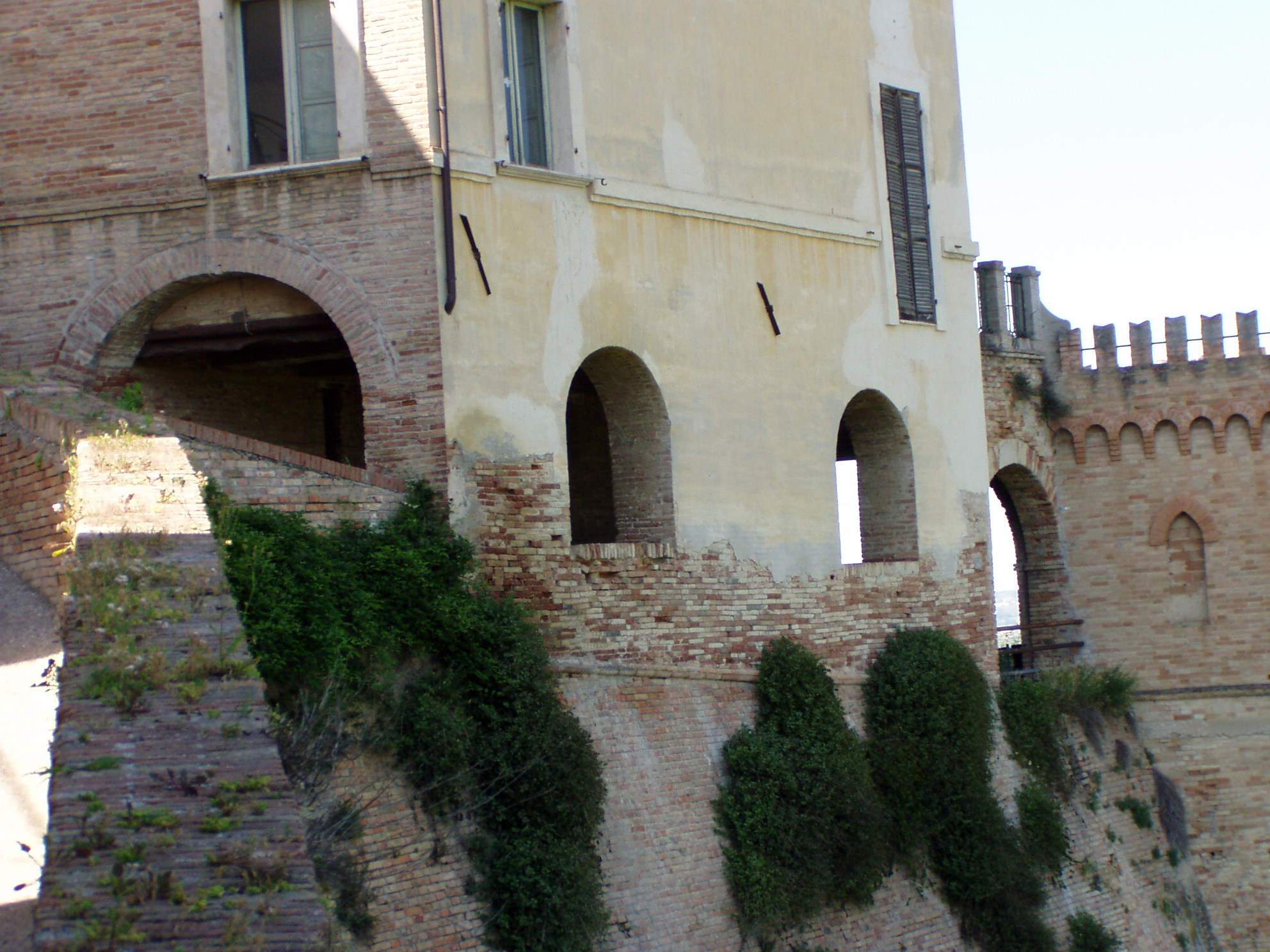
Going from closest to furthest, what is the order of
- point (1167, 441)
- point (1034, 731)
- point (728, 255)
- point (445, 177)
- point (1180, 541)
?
point (445, 177) < point (728, 255) < point (1034, 731) < point (1180, 541) < point (1167, 441)

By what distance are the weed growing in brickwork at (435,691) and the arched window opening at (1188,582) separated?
33.9ft

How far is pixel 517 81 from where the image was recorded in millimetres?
12844

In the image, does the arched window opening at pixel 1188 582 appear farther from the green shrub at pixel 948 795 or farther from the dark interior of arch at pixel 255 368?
the dark interior of arch at pixel 255 368

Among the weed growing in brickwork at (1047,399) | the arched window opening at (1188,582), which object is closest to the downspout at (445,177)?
→ the weed growing in brickwork at (1047,399)

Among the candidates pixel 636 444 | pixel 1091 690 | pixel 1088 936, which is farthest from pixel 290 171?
pixel 1091 690

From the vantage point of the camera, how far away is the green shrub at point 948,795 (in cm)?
1421

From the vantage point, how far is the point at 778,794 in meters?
12.9

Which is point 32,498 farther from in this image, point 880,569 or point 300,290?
point 880,569

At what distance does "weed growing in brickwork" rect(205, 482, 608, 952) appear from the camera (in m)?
9.37

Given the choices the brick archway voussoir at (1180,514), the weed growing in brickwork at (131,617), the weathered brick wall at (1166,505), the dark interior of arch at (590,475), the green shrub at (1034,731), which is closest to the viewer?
the weed growing in brickwork at (131,617)

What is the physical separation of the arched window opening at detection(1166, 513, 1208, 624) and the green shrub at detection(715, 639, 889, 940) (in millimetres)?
7014

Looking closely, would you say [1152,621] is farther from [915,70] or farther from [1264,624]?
[915,70]

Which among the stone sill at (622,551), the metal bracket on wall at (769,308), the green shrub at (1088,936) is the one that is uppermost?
the metal bracket on wall at (769,308)

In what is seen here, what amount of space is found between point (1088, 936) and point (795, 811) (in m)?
4.34
